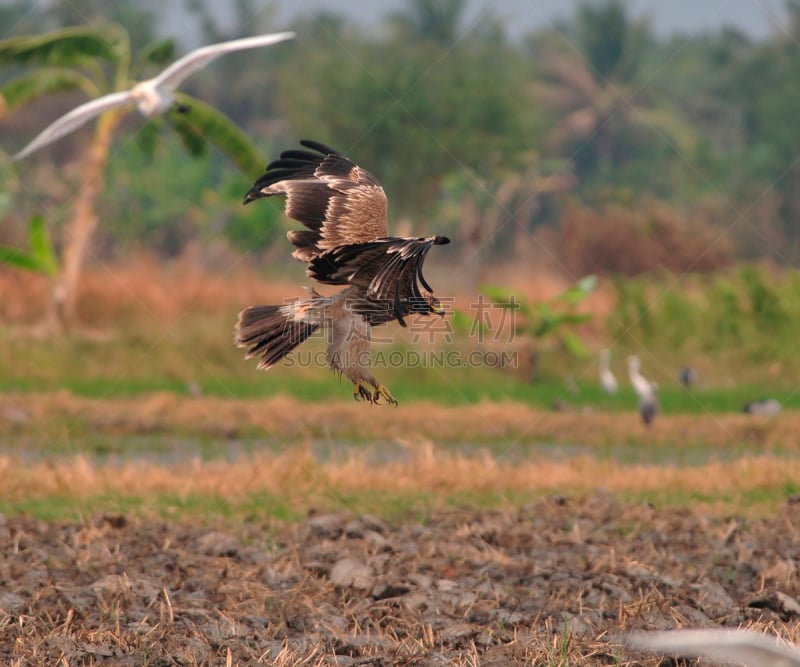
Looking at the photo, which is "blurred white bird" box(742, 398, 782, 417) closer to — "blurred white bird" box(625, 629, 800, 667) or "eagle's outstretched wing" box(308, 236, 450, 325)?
"eagle's outstretched wing" box(308, 236, 450, 325)

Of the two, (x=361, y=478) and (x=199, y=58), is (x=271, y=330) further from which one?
(x=361, y=478)

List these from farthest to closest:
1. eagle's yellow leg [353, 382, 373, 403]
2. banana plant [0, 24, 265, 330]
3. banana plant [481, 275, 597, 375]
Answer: banana plant [481, 275, 597, 375] < banana plant [0, 24, 265, 330] < eagle's yellow leg [353, 382, 373, 403]

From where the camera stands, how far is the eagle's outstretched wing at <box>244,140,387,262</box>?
635 cm

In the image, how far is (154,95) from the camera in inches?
371

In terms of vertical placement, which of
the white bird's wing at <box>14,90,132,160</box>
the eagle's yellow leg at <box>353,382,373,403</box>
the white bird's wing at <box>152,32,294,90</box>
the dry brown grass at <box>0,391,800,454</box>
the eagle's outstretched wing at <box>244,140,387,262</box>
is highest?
the white bird's wing at <box>152,32,294,90</box>

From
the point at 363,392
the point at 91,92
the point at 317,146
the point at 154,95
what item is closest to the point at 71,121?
the point at 154,95

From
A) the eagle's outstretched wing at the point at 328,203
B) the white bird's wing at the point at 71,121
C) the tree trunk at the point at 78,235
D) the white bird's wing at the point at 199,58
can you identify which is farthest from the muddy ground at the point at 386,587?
the tree trunk at the point at 78,235

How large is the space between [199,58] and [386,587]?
4.33 meters

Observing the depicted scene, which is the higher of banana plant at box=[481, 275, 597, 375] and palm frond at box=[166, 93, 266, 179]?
palm frond at box=[166, 93, 266, 179]

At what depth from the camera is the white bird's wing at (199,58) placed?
860cm

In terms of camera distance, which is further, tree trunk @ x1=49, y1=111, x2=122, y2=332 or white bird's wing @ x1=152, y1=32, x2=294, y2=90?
tree trunk @ x1=49, y1=111, x2=122, y2=332

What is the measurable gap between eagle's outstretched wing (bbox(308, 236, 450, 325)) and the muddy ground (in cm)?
147

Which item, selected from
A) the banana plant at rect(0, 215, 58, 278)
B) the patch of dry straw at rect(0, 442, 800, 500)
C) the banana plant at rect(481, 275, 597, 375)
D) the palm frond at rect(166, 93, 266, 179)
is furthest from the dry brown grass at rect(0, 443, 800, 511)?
the banana plant at rect(481, 275, 597, 375)

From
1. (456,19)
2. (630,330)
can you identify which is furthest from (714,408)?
(456,19)
